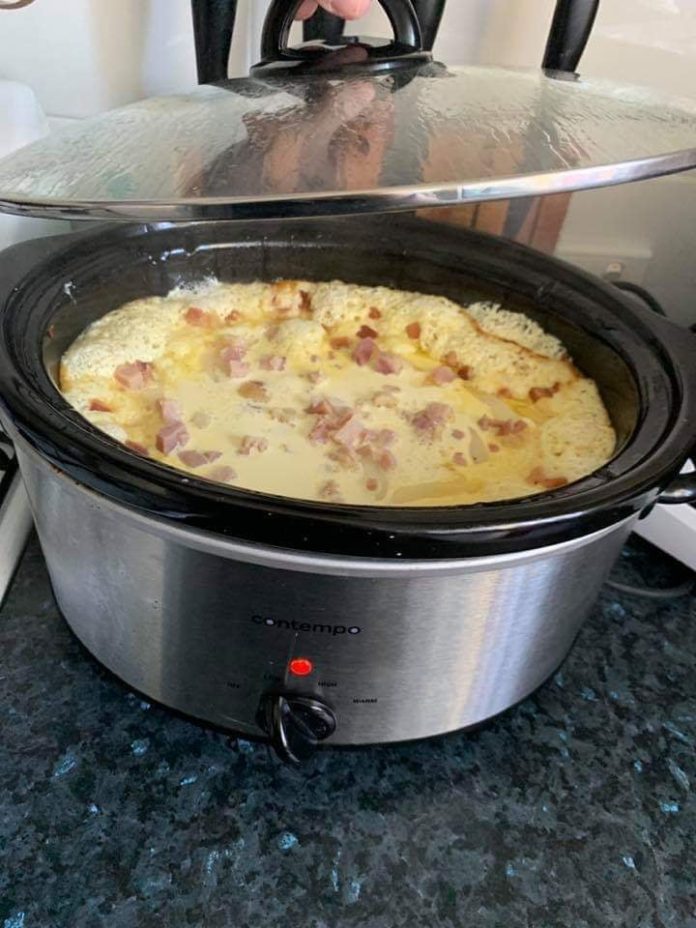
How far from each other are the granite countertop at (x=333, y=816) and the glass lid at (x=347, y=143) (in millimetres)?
435

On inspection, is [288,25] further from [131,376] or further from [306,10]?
[131,376]

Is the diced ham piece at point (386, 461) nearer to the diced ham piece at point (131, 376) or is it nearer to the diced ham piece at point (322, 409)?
the diced ham piece at point (322, 409)

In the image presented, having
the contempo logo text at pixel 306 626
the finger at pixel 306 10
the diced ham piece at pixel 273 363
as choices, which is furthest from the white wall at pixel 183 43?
the contempo logo text at pixel 306 626

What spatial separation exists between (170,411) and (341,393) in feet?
0.63

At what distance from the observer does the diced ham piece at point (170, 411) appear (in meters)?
0.80

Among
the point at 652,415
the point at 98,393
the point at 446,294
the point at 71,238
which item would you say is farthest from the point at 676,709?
the point at 71,238

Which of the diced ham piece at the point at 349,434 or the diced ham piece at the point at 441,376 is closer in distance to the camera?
the diced ham piece at the point at 349,434

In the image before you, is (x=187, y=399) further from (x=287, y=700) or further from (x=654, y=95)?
(x=654, y=95)

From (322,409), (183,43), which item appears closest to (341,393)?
(322,409)

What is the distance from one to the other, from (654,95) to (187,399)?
0.52 m

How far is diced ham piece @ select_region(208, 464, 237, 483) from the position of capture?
745 millimetres

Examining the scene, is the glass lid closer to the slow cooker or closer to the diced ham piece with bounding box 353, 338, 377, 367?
the slow cooker

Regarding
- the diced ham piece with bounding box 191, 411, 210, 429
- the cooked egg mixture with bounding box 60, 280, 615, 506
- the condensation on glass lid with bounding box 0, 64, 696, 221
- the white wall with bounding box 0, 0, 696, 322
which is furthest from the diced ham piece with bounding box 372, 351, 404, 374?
the white wall with bounding box 0, 0, 696, 322

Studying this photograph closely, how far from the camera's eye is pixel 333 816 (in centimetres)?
69
